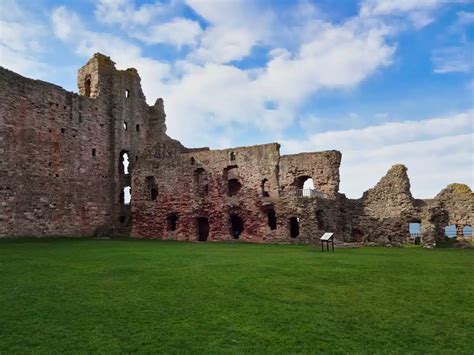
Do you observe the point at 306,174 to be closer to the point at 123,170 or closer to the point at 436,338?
the point at 123,170

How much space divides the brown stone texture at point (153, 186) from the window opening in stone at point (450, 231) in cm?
30

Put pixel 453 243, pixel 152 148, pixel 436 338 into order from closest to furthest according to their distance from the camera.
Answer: pixel 436 338, pixel 453 243, pixel 152 148

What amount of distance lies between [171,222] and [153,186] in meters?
2.82

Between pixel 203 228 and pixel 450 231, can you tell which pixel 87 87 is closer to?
pixel 203 228

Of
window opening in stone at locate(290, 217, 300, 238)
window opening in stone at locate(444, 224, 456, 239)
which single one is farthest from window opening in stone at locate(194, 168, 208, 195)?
window opening in stone at locate(444, 224, 456, 239)

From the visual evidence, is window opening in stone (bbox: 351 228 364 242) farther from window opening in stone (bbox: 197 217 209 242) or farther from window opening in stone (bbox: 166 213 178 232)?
window opening in stone (bbox: 166 213 178 232)

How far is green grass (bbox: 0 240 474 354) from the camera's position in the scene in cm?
533

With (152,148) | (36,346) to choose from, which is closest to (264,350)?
(36,346)

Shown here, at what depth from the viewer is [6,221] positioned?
21141 mm

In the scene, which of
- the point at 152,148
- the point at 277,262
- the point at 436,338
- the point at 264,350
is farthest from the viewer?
the point at 152,148

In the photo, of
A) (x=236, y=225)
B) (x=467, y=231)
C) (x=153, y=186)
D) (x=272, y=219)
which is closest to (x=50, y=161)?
(x=153, y=186)

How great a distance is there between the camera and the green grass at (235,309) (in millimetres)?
5332

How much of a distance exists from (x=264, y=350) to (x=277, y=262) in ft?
23.2

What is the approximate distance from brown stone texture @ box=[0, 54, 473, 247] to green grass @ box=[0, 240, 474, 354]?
12.5 m
